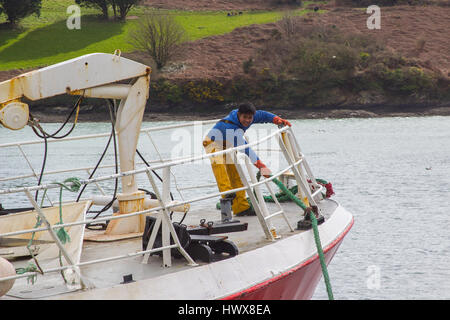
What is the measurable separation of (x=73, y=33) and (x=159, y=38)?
745 inches

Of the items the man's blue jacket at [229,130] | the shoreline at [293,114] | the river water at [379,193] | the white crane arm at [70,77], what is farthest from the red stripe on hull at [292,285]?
the shoreline at [293,114]

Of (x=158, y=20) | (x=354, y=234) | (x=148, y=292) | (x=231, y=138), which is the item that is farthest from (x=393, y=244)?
(x=158, y=20)

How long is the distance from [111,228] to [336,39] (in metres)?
97.2

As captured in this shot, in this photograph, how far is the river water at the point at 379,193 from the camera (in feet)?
42.5

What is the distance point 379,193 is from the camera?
2456 cm

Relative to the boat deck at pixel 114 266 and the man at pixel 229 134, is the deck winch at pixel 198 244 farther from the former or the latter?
the man at pixel 229 134

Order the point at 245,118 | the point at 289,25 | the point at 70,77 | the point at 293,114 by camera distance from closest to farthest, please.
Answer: the point at 70,77 < the point at 245,118 < the point at 293,114 < the point at 289,25

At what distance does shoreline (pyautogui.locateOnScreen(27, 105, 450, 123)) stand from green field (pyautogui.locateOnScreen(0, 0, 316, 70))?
13.9 meters

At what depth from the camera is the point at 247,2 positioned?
127 metres

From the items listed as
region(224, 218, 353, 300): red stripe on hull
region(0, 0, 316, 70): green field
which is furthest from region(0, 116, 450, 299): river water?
region(0, 0, 316, 70): green field

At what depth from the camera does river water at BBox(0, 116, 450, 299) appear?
13.0 m

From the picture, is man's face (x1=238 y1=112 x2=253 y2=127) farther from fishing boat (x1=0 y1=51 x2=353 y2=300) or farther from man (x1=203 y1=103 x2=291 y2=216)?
fishing boat (x1=0 y1=51 x2=353 y2=300)

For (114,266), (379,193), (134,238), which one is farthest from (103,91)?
(379,193)

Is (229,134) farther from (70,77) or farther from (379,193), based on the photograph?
(379,193)
